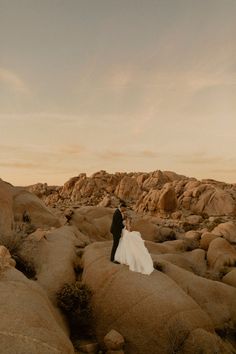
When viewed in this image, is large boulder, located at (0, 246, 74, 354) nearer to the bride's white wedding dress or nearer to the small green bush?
the small green bush

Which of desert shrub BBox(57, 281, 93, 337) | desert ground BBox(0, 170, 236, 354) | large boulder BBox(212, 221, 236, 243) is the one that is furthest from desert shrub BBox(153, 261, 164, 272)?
large boulder BBox(212, 221, 236, 243)

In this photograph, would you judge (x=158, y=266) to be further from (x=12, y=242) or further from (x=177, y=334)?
A: (x=12, y=242)

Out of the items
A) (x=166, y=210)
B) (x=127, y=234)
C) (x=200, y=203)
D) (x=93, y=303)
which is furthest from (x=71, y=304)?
(x=200, y=203)

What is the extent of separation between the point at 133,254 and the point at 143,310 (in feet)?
8.43

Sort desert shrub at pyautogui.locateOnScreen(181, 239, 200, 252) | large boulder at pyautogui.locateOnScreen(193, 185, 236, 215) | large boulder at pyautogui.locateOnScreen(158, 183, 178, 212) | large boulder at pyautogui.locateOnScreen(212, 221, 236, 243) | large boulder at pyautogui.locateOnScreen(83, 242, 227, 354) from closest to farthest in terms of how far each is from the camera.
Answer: large boulder at pyautogui.locateOnScreen(83, 242, 227, 354)
desert shrub at pyautogui.locateOnScreen(181, 239, 200, 252)
large boulder at pyautogui.locateOnScreen(212, 221, 236, 243)
large boulder at pyautogui.locateOnScreen(158, 183, 178, 212)
large boulder at pyautogui.locateOnScreen(193, 185, 236, 215)

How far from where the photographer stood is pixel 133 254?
14.5m

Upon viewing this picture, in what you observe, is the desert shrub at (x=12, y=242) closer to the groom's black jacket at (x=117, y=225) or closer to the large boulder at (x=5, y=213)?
the large boulder at (x=5, y=213)

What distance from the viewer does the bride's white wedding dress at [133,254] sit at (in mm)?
14162

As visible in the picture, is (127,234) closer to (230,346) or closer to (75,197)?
(230,346)

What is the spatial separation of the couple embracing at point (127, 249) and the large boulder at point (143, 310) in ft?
1.25

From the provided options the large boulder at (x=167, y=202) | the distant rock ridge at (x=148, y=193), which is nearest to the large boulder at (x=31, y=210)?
the distant rock ridge at (x=148, y=193)

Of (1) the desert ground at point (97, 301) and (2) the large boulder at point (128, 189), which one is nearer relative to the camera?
(1) the desert ground at point (97, 301)

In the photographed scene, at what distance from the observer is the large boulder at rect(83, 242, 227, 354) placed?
11.7m

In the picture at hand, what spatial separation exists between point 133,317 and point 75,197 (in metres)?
89.5
